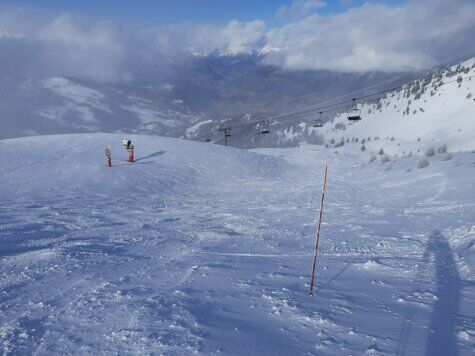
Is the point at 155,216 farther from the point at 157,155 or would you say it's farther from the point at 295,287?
the point at 157,155

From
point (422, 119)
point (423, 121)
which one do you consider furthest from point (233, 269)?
point (422, 119)

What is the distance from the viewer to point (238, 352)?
425cm

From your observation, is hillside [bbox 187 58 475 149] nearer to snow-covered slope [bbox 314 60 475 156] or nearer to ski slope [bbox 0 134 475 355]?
snow-covered slope [bbox 314 60 475 156]

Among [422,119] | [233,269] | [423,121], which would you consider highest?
[422,119]

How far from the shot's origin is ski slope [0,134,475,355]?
15.1 ft

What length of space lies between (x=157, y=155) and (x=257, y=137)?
10481 cm

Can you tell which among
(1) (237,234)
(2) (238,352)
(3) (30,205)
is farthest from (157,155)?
(2) (238,352)

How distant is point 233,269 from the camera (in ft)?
23.8

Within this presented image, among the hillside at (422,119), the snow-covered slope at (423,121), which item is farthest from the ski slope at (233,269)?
the snow-covered slope at (423,121)

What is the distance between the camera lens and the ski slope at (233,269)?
4.61 meters

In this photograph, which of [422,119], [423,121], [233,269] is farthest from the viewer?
[422,119]

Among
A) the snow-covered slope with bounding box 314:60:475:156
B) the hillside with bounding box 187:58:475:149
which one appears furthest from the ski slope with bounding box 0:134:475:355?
the snow-covered slope with bounding box 314:60:475:156

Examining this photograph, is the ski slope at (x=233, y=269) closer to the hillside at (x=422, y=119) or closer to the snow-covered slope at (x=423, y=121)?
the hillside at (x=422, y=119)

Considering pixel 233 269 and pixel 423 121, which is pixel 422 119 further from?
pixel 233 269
